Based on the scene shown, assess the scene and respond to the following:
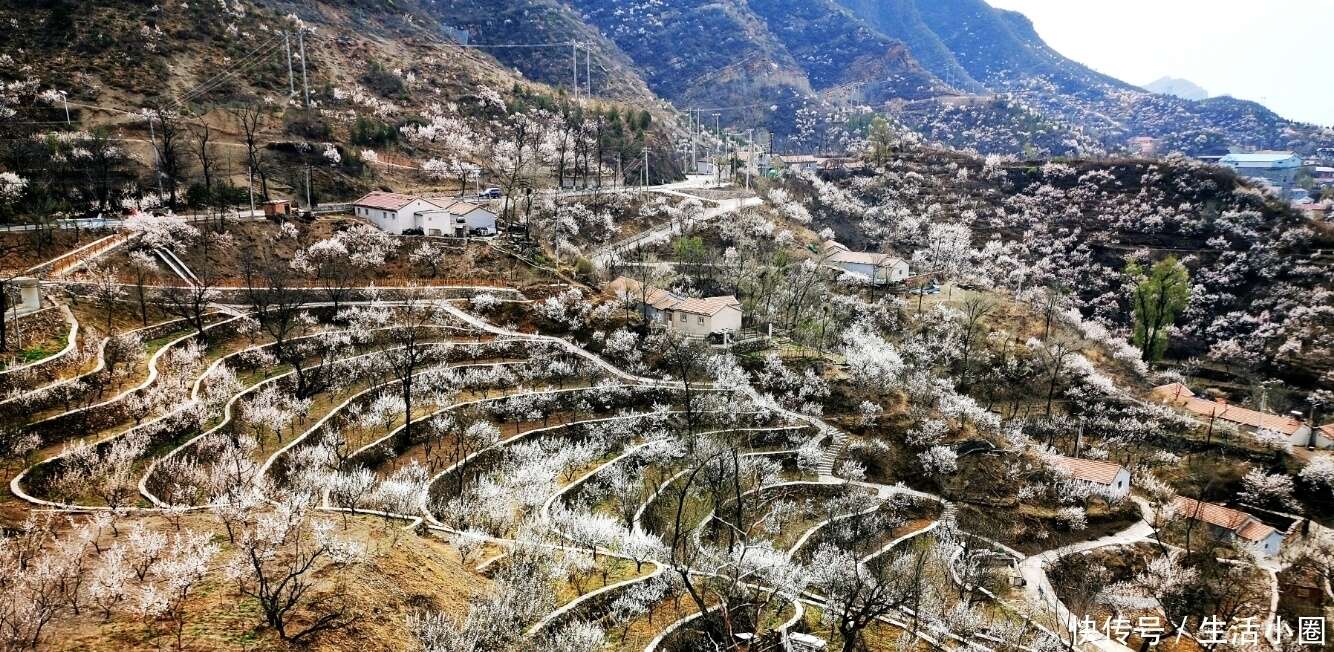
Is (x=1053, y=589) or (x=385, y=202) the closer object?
(x=1053, y=589)

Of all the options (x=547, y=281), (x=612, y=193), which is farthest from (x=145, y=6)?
(x=547, y=281)

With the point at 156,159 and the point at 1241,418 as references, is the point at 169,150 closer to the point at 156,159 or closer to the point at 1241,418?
the point at 156,159

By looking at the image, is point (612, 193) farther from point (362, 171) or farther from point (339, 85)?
point (339, 85)

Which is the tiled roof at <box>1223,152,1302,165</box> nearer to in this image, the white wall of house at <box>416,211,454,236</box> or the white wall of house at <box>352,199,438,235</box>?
the white wall of house at <box>416,211,454,236</box>

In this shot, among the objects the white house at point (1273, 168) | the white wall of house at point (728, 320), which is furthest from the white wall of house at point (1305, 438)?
the white house at point (1273, 168)

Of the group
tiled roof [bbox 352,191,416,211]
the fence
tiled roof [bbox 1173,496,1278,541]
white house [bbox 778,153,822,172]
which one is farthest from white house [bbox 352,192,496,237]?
white house [bbox 778,153,822,172]

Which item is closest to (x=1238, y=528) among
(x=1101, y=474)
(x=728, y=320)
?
(x=1101, y=474)
